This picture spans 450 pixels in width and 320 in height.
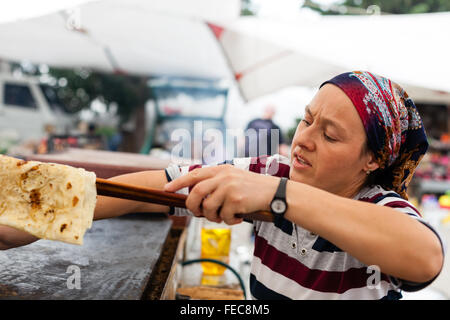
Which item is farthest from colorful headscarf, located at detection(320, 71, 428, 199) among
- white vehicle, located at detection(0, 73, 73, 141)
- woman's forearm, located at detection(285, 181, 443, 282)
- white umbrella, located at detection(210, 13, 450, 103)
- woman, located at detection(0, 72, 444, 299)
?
white vehicle, located at detection(0, 73, 73, 141)

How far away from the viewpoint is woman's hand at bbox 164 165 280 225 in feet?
2.59

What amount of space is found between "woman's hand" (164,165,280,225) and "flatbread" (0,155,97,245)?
0.86 feet

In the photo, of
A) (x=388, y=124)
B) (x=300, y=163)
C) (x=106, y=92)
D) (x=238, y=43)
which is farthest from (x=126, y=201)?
(x=106, y=92)

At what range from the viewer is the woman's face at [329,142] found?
97cm

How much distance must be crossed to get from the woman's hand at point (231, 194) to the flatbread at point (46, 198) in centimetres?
Result: 26

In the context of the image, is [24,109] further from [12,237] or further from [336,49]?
[12,237]

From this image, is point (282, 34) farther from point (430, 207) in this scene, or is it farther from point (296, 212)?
point (296, 212)

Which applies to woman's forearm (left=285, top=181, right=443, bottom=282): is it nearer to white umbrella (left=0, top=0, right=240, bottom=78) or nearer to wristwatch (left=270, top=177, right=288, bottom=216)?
wristwatch (left=270, top=177, right=288, bottom=216)

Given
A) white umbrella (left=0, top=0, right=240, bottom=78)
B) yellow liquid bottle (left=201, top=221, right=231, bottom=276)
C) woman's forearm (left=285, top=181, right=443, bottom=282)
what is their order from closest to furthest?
woman's forearm (left=285, top=181, right=443, bottom=282)
yellow liquid bottle (left=201, top=221, right=231, bottom=276)
white umbrella (left=0, top=0, right=240, bottom=78)

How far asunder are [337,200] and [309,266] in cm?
36

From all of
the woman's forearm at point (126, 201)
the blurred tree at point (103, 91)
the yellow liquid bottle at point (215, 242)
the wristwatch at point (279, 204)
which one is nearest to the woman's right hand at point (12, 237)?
the woman's forearm at point (126, 201)

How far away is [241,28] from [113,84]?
7947 mm

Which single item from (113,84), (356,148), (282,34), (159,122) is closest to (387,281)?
(356,148)

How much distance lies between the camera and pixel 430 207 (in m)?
4.36
